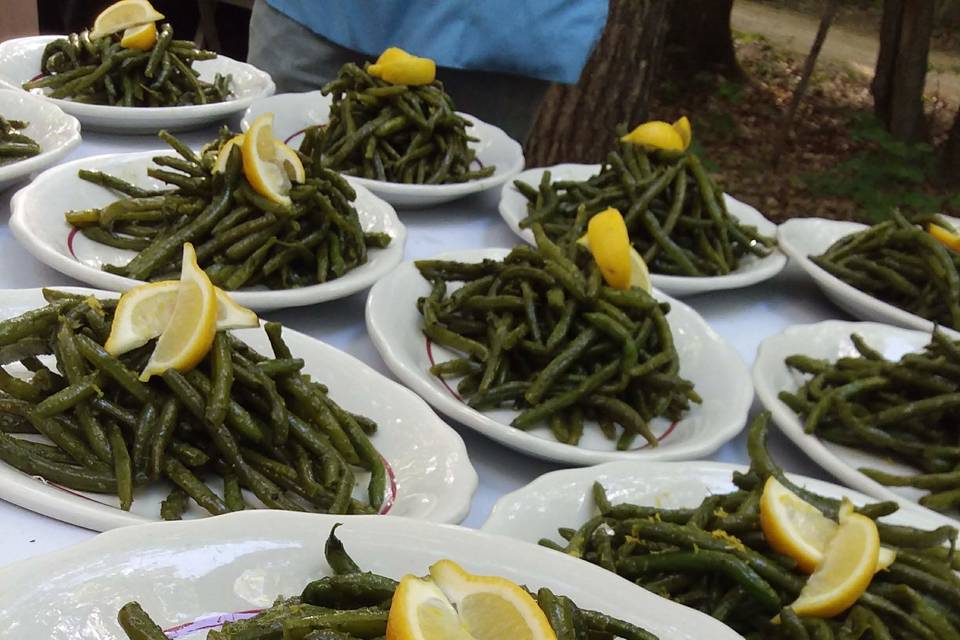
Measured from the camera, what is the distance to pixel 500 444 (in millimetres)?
2133

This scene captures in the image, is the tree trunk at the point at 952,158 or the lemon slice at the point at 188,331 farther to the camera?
the tree trunk at the point at 952,158

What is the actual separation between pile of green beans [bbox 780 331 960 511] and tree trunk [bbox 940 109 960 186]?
581 centimetres

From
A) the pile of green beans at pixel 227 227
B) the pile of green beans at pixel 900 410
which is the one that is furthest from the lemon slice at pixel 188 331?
the pile of green beans at pixel 900 410

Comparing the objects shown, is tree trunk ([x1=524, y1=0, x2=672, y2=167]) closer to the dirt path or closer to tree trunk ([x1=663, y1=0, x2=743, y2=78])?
the dirt path

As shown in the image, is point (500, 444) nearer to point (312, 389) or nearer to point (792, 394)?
point (312, 389)

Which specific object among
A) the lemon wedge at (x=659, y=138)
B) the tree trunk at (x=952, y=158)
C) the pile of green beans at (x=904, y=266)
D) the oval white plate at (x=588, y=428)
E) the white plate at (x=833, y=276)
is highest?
the lemon wedge at (x=659, y=138)

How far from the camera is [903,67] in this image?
7699mm

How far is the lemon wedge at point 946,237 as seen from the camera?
3.03m

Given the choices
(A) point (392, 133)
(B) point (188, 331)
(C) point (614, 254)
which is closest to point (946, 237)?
(C) point (614, 254)

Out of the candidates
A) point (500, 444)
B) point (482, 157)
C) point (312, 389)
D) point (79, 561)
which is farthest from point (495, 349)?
point (482, 157)

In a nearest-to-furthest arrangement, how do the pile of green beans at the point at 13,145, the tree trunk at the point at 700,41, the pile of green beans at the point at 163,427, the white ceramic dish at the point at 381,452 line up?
the white ceramic dish at the point at 381,452
the pile of green beans at the point at 163,427
the pile of green beans at the point at 13,145
the tree trunk at the point at 700,41

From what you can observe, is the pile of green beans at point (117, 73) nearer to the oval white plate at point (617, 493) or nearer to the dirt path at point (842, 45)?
the oval white plate at point (617, 493)

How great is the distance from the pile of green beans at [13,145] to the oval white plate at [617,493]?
1.91m

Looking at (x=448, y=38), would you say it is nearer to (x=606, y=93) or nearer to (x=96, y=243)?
(x=606, y=93)
